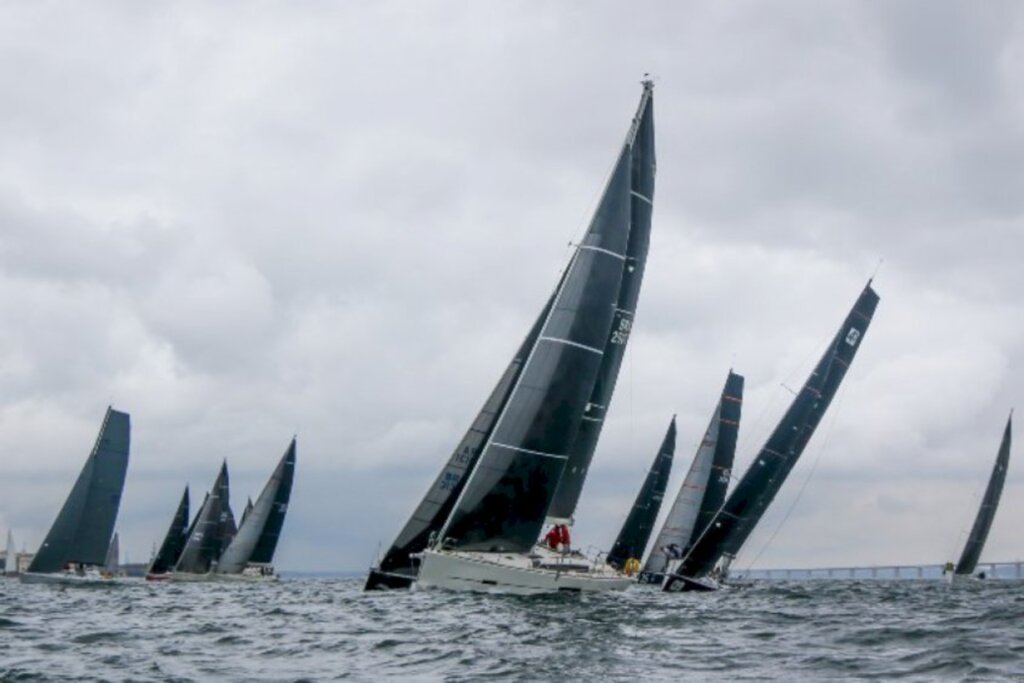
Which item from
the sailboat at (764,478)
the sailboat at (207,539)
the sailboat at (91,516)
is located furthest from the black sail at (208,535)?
the sailboat at (764,478)

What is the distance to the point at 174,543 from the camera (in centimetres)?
9381

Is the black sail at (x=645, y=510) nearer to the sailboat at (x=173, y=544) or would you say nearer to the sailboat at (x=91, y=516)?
the sailboat at (x=91, y=516)

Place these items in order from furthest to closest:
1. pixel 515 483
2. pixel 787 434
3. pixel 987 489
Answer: pixel 987 489, pixel 787 434, pixel 515 483

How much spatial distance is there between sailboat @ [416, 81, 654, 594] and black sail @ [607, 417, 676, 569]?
29.3 metres

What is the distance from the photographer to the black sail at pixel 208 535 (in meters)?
86.0

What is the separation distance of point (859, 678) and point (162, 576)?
7806 cm

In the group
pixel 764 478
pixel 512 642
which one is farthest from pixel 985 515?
pixel 512 642

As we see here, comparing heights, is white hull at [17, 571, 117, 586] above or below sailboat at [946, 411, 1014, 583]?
below

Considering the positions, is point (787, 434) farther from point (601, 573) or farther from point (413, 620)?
point (413, 620)

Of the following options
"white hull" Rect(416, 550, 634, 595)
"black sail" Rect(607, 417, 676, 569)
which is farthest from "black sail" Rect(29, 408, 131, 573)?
"white hull" Rect(416, 550, 634, 595)

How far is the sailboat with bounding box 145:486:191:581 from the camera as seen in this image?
92.4 m

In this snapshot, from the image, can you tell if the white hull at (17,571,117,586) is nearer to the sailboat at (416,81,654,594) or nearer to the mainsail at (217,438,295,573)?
the mainsail at (217,438,295,573)

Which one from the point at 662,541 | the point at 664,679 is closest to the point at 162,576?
the point at 662,541

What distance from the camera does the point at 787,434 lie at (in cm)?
4809
